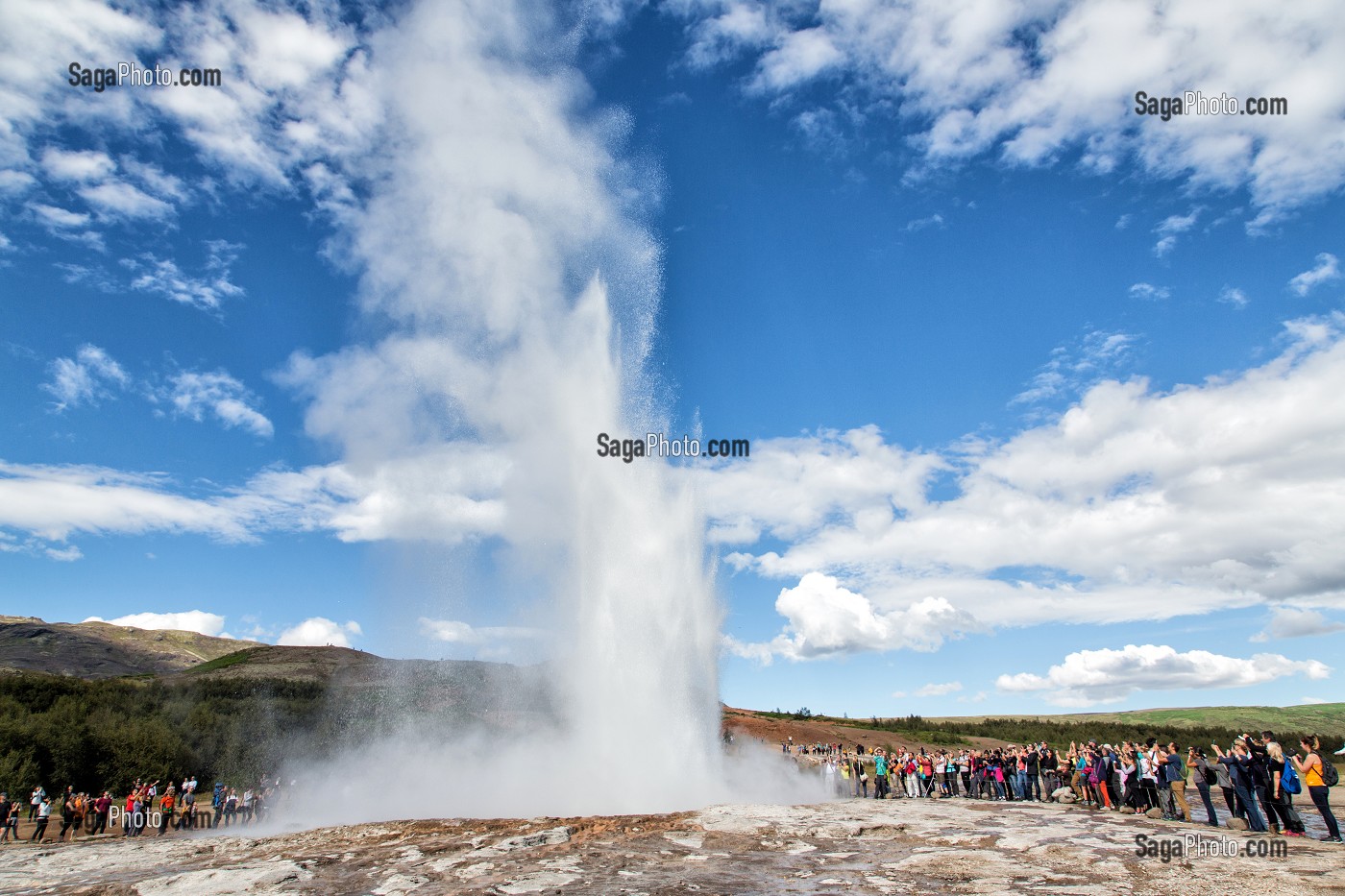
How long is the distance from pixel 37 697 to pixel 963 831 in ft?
174

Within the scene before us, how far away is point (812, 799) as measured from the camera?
22.3 m

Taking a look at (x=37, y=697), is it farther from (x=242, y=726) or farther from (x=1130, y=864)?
(x=1130, y=864)

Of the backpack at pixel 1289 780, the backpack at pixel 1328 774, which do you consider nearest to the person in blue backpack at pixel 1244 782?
the backpack at pixel 1289 780

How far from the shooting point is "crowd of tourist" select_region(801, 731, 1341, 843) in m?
12.1

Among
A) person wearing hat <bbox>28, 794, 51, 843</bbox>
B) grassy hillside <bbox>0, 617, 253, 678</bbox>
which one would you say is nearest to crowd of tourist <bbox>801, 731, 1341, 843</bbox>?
person wearing hat <bbox>28, 794, 51, 843</bbox>

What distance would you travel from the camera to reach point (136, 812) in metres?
21.9

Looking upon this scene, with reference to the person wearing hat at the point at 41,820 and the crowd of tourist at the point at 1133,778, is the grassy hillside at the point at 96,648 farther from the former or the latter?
the crowd of tourist at the point at 1133,778

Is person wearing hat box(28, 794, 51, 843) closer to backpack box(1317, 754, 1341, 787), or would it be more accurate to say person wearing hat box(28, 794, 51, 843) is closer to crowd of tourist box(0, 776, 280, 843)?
crowd of tourist box(0, 776, 280, 843)

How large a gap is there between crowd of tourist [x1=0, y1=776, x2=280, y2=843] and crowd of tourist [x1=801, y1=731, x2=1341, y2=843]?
19.5m

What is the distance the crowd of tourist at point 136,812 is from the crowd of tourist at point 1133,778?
19.5 metres

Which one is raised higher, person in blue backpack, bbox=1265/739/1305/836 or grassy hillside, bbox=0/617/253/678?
grassy hillside, bbox=0/617/253/678

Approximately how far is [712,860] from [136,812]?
64.1 ft

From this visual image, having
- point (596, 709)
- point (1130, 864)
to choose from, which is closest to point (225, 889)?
point (596, 709)

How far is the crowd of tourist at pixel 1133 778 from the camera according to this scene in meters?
12.1
